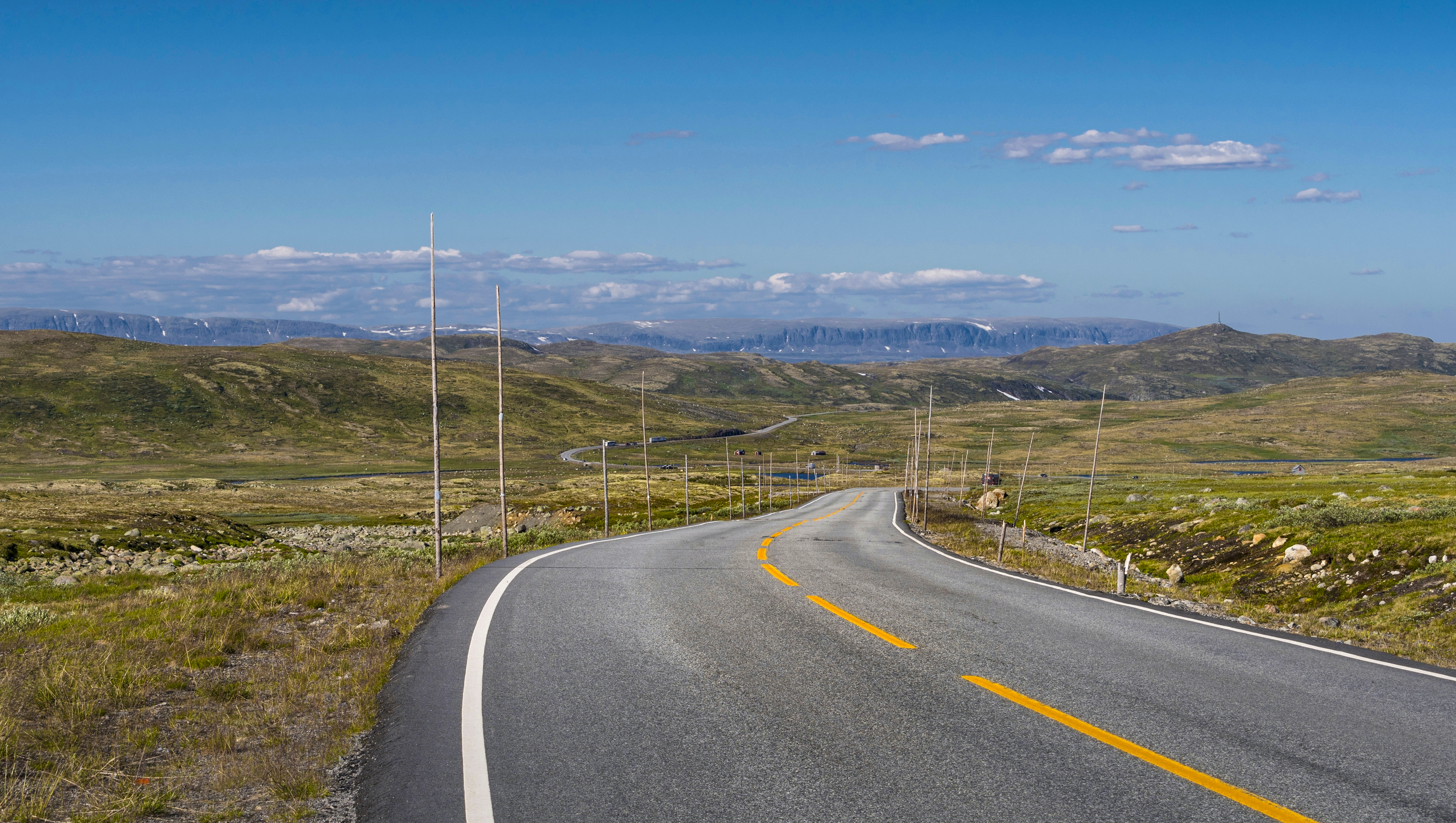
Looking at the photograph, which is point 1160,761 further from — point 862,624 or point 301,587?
point 301,587

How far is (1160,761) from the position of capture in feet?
20.3

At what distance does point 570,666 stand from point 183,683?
13.4ft

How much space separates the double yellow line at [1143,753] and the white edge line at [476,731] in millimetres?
4300

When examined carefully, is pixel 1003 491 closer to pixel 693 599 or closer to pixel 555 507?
pixel 555 507

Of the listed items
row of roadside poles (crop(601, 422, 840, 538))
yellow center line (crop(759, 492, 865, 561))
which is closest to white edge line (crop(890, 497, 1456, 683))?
yellow center line (crop(759, 492, 865, 561))

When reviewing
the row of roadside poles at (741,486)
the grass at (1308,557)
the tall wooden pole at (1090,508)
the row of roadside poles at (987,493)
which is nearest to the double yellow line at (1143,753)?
the grass at (1308,557)

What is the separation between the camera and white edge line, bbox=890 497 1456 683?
898 centimetres

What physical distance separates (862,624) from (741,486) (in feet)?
268

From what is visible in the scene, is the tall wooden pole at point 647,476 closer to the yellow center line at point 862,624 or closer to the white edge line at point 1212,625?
the white edge line at point 1212,625

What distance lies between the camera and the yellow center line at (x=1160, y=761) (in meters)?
5.34

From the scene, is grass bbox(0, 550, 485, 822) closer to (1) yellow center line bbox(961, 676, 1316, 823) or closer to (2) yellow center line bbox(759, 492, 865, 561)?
(1) yellow center line bbox(961, 676, 1316, 823)

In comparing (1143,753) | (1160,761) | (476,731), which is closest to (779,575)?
(476,731)

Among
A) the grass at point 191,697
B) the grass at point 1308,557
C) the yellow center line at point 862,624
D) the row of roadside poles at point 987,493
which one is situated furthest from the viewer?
the row of roadside poles at point 987,493

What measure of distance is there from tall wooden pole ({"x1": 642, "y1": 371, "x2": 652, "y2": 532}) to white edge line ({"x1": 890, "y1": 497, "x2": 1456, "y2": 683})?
1408cm
